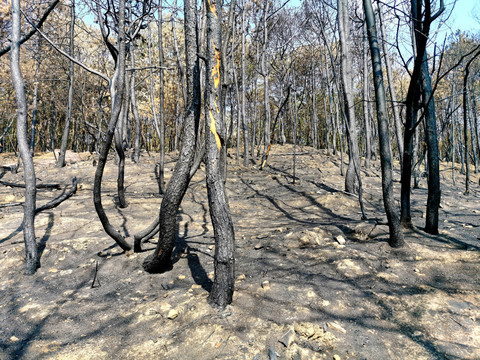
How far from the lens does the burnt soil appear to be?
2.39 metres

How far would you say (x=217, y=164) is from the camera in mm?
2857

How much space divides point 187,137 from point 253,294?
2016 millimetres

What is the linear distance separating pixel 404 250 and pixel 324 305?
5.77 feet

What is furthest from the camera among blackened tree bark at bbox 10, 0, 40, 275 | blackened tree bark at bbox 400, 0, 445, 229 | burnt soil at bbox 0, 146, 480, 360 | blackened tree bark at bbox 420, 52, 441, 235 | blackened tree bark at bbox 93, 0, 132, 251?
blackened tree bark at bbox 420, 52, 441, 235

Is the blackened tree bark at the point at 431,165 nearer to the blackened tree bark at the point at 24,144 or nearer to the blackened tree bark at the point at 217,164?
the blackened tree bark at the point at 217,164

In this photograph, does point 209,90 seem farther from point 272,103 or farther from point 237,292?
point 272,103

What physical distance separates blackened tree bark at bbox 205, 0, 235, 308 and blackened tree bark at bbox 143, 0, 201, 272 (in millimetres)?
724

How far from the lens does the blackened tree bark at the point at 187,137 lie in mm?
3559

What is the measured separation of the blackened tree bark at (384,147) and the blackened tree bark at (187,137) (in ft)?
8.51

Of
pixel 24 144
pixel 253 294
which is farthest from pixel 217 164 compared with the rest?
pixel 24 144

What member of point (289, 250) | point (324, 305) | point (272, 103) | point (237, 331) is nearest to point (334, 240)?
point (289, 250)

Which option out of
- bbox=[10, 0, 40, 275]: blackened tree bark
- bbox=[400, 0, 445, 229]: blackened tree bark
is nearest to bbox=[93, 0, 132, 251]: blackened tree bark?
bbox=[10, 0, 40, 275]: blackened tree bark

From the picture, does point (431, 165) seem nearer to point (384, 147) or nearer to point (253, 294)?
point (384, 147)

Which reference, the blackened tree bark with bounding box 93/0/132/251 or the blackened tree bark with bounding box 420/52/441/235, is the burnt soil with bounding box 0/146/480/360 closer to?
the blackened tree bark with bounding box 420/52/441/235
